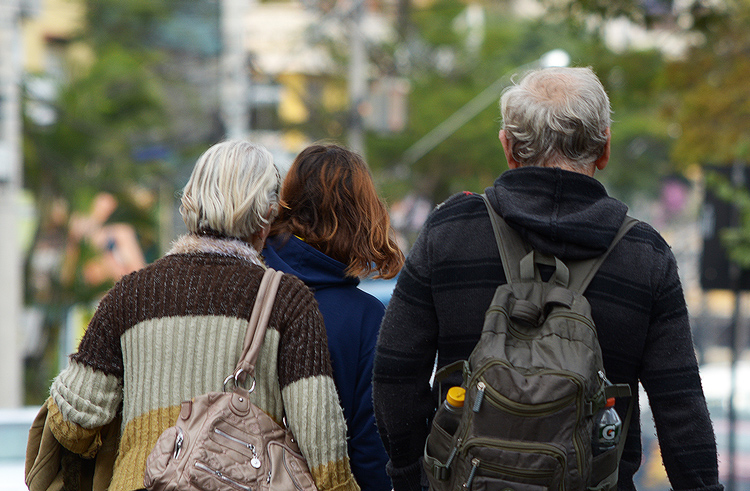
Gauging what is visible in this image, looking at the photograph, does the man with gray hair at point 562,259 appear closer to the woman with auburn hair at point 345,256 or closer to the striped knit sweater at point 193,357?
the striped knit sweater at point 193,357

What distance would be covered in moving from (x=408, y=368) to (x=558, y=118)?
645mm

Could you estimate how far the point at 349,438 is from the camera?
7.42 ft

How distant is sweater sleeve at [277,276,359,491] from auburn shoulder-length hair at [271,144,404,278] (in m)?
0.39

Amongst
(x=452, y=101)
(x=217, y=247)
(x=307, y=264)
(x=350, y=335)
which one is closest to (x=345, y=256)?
(x=307, y=264)

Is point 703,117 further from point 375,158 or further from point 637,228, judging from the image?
point 375,158

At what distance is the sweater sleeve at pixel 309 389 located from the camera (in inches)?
78.9

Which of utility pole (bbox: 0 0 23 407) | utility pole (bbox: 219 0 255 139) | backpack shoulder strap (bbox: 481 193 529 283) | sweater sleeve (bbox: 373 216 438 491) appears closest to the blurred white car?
sweater sleeve (bbox: 373 216 438 491)

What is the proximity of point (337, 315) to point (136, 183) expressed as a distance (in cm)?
1345

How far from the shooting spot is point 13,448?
3.67m

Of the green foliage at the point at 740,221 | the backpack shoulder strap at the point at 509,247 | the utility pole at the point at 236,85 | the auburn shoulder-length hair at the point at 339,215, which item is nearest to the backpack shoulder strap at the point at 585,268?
the backpack shoulder strap at the point at 509,247

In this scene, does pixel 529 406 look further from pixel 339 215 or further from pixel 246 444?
pixel 339 215

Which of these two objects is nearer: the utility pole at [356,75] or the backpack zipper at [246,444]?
the backpack zipper at [246,444]

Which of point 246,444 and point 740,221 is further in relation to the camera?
point 740,221

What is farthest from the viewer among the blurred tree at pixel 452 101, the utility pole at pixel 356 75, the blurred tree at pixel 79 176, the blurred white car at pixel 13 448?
the blurred tree at pixel 452 101
